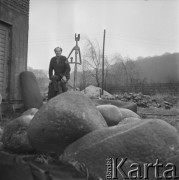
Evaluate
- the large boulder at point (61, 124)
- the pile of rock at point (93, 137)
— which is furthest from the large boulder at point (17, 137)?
the large boulder at point (61, 124)

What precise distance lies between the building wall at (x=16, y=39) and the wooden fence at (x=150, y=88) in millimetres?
15451

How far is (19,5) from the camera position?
30.0ft

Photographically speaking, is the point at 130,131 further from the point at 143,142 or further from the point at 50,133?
the point at 50,133

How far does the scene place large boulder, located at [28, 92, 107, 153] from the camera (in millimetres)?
3605

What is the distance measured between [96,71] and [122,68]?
305cm

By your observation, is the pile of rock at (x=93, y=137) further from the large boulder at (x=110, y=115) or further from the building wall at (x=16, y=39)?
the building wall at (x=16, y=39)

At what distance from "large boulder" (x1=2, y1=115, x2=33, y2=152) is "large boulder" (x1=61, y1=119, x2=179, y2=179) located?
50.4 inches

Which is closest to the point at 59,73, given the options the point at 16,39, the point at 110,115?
the point at 16,39

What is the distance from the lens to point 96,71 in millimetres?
29531

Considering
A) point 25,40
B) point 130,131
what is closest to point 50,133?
point 130,131

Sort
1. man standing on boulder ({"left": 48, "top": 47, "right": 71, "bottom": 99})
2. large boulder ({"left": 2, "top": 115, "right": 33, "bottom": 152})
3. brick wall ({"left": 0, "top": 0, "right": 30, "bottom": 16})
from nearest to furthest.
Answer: large boulder ({"left": 2, "top": 115, "right": 33, "bottom": 152}) < man standing on boulder ({"left": 48, "top": 47, "right": 71, "bottom": 99}) < brick wall ({"left": 0, "top": 0, "right": 30, "bottom": 16})

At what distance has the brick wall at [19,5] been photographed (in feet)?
28.4

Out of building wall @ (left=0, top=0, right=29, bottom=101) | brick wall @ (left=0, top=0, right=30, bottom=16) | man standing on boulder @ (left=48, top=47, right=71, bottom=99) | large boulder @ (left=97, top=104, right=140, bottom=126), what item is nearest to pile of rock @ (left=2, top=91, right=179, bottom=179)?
large boulder @ (left=97, top=104, right=140, bottom=126)

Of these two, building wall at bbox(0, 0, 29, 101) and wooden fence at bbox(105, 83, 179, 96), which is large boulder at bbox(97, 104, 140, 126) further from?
wooden fence at bbox(105, 83, 179, 96)
